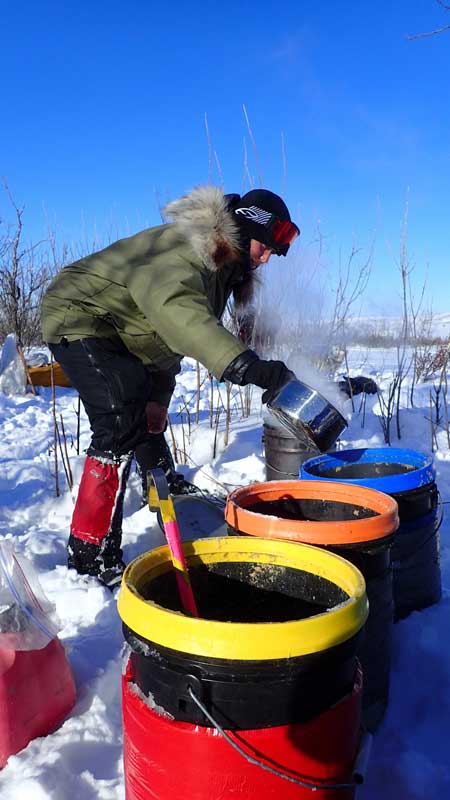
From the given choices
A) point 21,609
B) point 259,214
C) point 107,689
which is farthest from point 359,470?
point 21,609

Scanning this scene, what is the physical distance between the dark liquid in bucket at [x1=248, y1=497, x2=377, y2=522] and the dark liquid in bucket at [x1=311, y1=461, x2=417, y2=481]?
1.40 ft

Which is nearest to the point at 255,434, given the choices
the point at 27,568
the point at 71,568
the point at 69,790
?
the point at 71,568

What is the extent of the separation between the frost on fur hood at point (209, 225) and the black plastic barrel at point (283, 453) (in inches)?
48.2

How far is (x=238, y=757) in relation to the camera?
2.89 ft

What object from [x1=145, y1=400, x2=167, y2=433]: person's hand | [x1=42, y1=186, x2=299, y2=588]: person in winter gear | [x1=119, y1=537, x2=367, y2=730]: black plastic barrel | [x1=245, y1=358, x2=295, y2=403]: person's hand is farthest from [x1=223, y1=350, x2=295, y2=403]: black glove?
[x1=145, y1=400, x2=167, y2=433]: person's hand

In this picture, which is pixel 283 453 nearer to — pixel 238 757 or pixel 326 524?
pixel 326 524

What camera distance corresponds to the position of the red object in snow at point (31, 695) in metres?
1.25

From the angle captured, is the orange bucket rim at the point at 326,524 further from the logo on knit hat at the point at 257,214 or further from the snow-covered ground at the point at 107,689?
the logo on knit hat at the point at 257,214

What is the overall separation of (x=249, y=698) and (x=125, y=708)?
29 cm

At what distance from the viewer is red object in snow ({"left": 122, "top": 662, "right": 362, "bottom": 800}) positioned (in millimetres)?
883

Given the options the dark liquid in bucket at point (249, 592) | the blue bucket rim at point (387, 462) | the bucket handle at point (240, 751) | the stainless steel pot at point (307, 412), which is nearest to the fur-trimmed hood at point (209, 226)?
the stainless steel pot at point (307, 412)

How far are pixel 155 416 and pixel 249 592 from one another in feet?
5.52

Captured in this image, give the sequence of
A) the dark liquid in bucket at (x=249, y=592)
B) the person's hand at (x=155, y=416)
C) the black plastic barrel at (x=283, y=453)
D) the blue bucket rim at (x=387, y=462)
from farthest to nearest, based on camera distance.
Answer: the black plastic barrel at (x=283, y=453)
the person's hand at (x=155, y=416)
the blue bucket rim at (x=387, y=462)
the dark liquid in bucket at (x=249, y=592)

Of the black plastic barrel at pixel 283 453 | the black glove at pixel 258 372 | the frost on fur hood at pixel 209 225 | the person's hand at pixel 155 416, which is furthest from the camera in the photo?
the black plastic barrel at pixel 283 453
